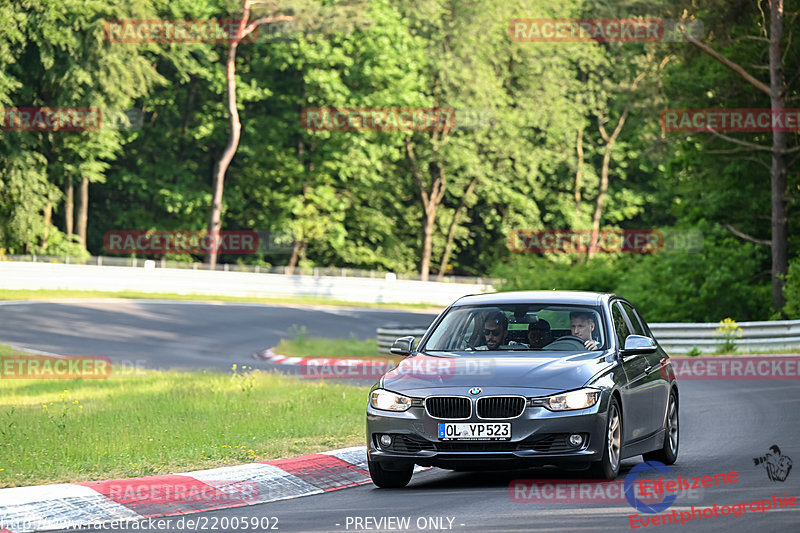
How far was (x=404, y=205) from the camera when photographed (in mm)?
73000

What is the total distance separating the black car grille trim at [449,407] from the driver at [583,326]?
1630mm

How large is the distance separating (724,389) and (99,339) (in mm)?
18640

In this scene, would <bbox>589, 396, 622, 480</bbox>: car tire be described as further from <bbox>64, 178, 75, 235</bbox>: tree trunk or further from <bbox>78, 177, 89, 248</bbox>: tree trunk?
<bbox>64, 178, 75, 235</bbox>: tree trunk

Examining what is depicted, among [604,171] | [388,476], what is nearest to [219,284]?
[604,171]

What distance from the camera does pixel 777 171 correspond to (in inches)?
1344

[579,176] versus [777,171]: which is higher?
[579,176]

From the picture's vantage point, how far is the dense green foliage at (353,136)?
54.7 m

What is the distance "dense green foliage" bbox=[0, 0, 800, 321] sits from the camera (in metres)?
54.7

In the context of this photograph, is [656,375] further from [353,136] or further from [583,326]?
[353,136]

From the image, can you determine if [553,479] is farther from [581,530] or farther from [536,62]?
[536,62]

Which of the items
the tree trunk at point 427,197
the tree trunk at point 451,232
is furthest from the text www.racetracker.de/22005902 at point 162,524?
the tree trunk at point 451,232

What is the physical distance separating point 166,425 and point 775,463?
668 cm

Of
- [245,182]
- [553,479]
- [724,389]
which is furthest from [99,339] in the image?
[245,182]

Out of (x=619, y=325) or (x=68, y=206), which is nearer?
(x=619, y=325)
